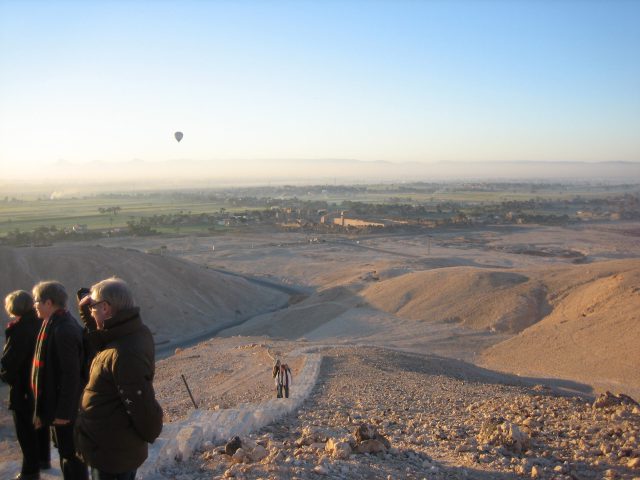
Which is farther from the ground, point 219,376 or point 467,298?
point 219,376

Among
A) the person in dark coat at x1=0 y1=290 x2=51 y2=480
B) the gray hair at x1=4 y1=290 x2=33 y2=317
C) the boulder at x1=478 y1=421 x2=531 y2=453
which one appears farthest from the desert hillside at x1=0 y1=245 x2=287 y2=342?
the gray hair at x1=4 y1=290 x2=33 y2=317

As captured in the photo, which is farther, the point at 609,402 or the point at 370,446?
the point at 609,402

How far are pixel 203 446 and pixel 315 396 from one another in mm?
4697

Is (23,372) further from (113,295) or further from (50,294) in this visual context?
(113,295)

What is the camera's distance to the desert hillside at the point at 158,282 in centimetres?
2912

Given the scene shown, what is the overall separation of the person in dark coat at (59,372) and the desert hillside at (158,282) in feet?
75.7

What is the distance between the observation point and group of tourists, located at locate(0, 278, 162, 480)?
3648 millimetres

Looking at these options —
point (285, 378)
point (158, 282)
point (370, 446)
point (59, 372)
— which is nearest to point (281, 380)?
point (285, 378)

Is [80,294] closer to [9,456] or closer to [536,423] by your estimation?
[9,456]

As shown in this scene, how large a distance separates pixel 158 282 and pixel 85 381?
28670 mm

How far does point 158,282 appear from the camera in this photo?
107 ft

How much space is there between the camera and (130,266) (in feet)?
110

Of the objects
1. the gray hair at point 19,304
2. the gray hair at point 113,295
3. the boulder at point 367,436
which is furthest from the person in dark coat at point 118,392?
the boulder at point 367,436

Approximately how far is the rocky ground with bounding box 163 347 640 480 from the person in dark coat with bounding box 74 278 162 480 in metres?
1.81
